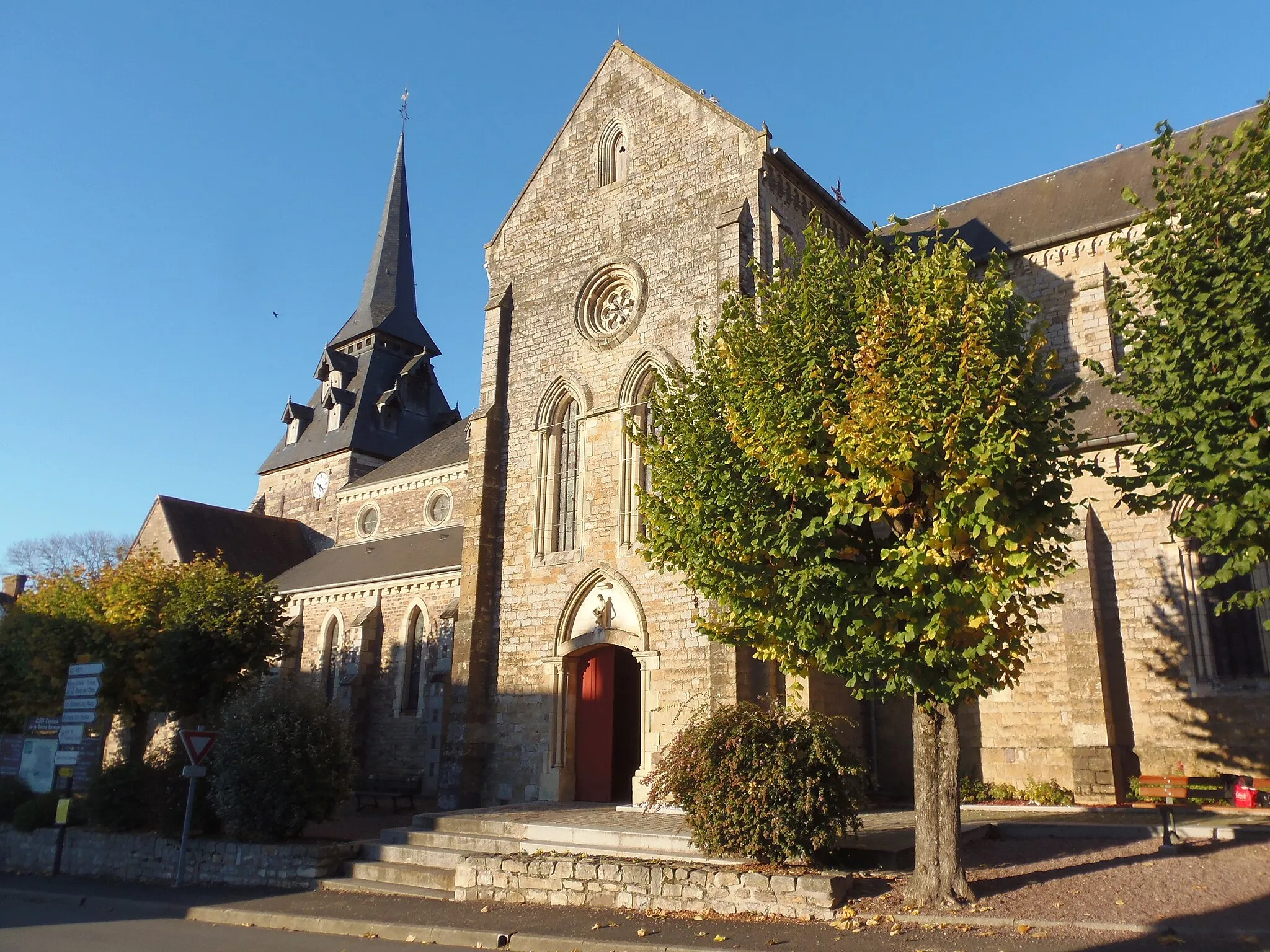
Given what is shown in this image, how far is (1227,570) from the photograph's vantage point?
8.07m

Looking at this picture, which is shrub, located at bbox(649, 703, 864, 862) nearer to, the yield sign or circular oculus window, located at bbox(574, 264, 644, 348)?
the yield sign

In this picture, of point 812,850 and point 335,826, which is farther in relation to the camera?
point 335,826

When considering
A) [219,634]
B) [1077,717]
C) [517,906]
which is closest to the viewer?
[517,906]

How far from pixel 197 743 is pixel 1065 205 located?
2019 cm

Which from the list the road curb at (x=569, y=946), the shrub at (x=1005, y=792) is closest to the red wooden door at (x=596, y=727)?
the shrub at (x=1005, y=792)

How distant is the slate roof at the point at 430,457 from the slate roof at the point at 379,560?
2153 mm

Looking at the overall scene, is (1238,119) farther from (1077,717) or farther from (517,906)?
(517,906)

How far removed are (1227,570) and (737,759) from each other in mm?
4932

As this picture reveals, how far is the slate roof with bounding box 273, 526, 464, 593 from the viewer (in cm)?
2539

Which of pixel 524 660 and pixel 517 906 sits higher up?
pixel 524 660

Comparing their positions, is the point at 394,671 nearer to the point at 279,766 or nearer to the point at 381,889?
the point at 279,766

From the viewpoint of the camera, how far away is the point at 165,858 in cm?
1363

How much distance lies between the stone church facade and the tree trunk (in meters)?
4.61

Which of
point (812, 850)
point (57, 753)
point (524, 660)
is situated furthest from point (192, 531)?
point (812, 850)
